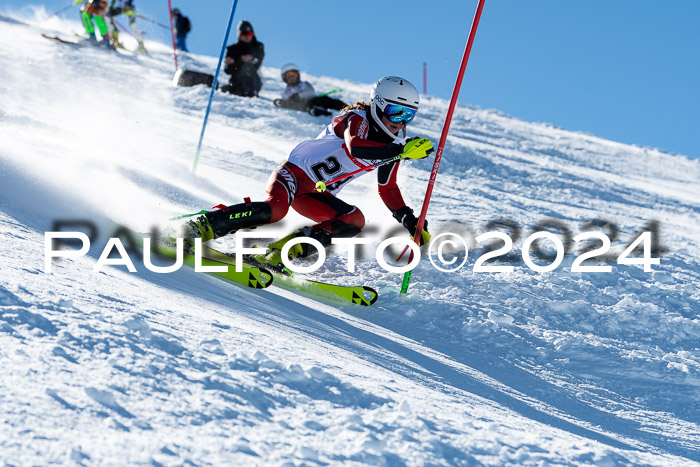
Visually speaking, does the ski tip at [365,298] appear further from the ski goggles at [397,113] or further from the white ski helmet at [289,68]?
the white ski helmet at [289,68]

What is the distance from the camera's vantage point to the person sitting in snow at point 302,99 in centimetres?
1208

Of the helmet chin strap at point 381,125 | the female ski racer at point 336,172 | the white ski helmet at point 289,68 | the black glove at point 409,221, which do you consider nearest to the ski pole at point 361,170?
the female ski racer at point 336,172

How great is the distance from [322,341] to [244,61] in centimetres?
1049

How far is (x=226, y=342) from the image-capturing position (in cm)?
245

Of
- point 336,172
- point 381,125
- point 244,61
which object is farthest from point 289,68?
point 381,125

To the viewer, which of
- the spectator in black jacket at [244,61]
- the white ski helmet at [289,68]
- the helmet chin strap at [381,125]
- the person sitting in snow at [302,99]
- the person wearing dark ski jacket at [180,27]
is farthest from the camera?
the person wearing dark ski jacket at [180,27]

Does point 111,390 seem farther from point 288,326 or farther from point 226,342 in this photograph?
point 288,326

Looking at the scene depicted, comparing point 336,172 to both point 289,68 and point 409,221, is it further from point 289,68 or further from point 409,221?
point 289,68

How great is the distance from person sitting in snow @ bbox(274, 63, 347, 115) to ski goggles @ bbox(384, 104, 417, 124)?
7.60 m

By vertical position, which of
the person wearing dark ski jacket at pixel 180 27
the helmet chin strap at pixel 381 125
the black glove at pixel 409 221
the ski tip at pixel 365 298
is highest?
the person wearing dark ski jacket at pixel 180 27

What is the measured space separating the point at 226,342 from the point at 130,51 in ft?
54.0

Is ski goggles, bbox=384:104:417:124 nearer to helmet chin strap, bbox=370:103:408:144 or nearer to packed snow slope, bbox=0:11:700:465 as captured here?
helmet chin strap, bbox=370:103:408:144

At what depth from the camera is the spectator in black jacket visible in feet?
42.2

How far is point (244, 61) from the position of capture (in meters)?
12.8
